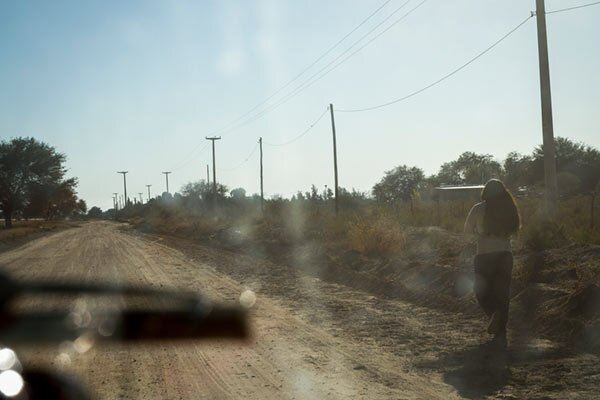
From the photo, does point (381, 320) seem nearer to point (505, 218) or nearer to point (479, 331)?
point (479, 331)

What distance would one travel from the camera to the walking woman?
8.70m

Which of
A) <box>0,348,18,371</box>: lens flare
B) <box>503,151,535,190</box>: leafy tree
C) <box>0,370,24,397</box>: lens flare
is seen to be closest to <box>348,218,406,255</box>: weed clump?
<box>0,348,18,371</box>: lens flare

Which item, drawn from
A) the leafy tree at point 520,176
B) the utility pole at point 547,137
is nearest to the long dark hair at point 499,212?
the utility pole at point 547,137

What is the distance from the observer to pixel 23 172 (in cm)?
6962

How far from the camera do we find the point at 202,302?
12898 millimetres

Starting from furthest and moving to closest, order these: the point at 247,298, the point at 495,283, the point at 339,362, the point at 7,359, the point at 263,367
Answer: the point at 247,298 < the point at 495,283 < the point at 7,359 < the point at 339,362 < the point at 263,367

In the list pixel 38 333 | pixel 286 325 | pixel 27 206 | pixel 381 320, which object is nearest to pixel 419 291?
pixel 381 320

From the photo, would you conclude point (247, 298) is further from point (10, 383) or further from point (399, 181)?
point (399, 181)

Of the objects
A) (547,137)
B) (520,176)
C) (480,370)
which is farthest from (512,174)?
(480,370)

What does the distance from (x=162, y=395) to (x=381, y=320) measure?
497cm

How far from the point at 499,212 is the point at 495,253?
54 cm

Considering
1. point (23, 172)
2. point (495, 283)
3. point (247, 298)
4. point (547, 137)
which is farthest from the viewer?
point (23, 172)

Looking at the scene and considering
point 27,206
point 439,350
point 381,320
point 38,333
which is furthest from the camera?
point 27,206

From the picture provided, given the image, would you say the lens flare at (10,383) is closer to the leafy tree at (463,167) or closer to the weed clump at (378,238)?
the weed clump at (378,238)
